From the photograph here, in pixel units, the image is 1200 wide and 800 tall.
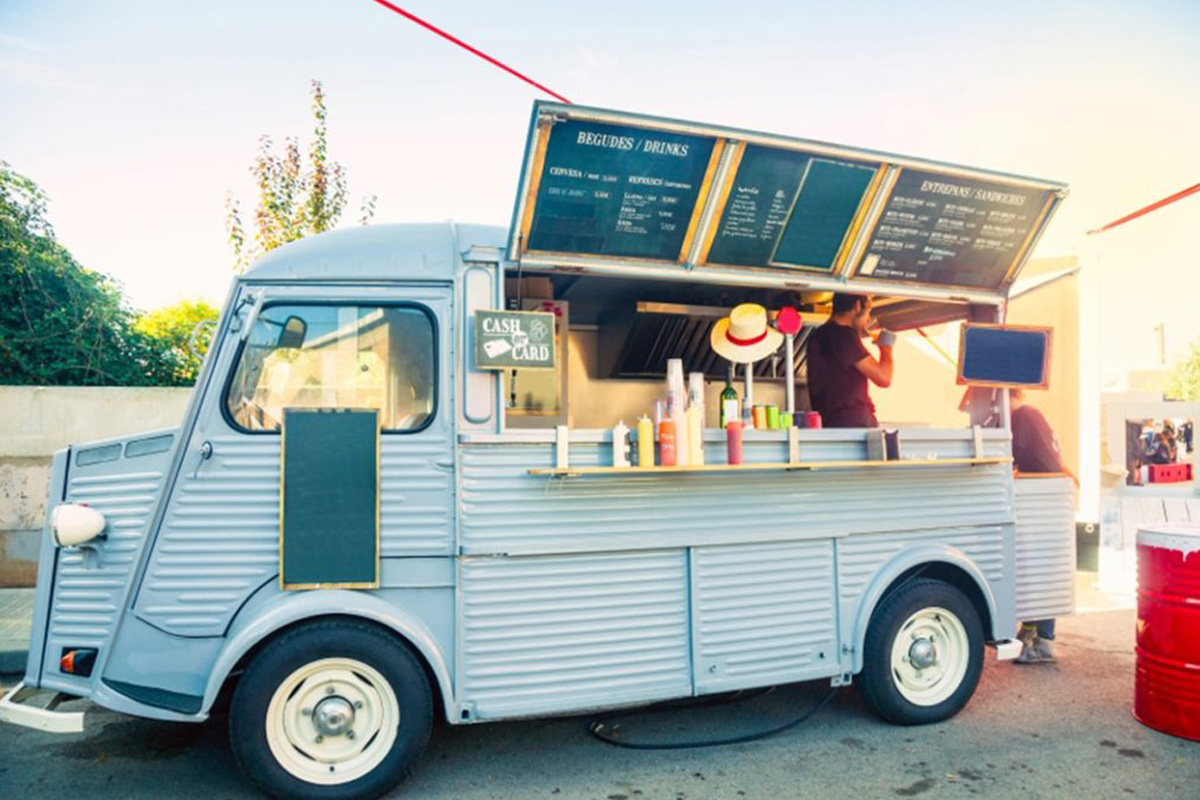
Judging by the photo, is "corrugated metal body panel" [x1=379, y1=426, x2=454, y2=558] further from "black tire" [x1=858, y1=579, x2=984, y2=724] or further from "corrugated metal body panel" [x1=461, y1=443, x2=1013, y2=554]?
"black tire" [x1=858, y1=579, x2=984, y2=724]

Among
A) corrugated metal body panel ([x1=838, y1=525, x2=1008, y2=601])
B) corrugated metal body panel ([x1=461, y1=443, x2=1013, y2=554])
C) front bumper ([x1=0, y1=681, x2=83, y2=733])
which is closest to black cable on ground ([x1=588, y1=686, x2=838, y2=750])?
corrugated metal body panel ([x1=838, y1=525, x2=1008, y2=601])

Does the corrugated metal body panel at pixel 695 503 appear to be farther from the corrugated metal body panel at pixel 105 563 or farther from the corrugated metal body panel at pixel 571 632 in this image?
the corrugated metal body panel at pixel 105 563

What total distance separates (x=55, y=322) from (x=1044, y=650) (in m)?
11.8

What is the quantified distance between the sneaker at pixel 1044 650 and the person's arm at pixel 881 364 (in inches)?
100

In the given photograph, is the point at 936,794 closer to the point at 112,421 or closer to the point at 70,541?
the point at 70,541

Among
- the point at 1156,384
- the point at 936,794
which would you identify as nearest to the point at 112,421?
the point at 936,794

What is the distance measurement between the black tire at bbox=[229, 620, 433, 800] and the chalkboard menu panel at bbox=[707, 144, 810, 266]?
2728 millimetres

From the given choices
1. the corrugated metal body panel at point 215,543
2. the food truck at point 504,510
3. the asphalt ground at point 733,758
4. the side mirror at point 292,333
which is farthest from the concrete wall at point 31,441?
the side mirror at point 292,333

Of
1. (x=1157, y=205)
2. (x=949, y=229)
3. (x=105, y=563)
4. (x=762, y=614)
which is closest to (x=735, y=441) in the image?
(x=762, y=614)

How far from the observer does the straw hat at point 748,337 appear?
5277mm

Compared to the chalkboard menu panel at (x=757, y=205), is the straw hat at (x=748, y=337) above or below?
below

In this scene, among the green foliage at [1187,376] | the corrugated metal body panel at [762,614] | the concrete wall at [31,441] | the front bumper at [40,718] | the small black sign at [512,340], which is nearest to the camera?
the front bumper at [40,718]

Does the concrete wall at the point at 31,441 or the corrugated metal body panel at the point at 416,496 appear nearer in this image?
the corrugated metal body panel at the point at 416,496

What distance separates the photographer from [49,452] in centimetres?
875
